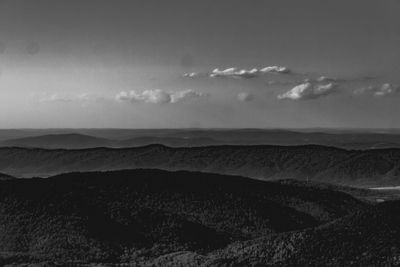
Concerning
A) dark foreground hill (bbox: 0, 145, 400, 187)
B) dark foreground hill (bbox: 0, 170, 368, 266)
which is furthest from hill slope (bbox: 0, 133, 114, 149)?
dark foreground hill (bbox: 0, 170, 368, 266)

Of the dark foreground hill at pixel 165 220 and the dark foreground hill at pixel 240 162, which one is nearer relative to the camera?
the dark foreground hill at pixel 165 220

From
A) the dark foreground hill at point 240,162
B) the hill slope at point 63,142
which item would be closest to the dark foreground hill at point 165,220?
the dark foreground hill at point 240,162

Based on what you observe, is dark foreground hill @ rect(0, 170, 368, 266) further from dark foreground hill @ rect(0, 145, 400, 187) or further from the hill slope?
the hill slope

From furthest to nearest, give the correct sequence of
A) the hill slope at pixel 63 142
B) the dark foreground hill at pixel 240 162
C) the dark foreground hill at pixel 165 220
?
1. the hill slope at pixel 63 142
2. the dark foreground hill at pixel 240 162
3. the dark foreground hill at pixel 165 220

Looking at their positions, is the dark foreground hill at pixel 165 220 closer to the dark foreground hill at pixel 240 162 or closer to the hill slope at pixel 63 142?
the dark foreground hill at pixel 240 162

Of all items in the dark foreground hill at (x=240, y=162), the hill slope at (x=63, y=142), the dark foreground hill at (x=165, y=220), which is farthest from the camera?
the hill slope at (x=63, y=142)

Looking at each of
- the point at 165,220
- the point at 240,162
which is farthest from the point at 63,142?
the point at 165,220

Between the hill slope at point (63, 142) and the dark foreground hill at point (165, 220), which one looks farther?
the hill slope at point (63, 142)

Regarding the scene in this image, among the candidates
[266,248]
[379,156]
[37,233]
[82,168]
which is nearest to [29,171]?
[82,168]
